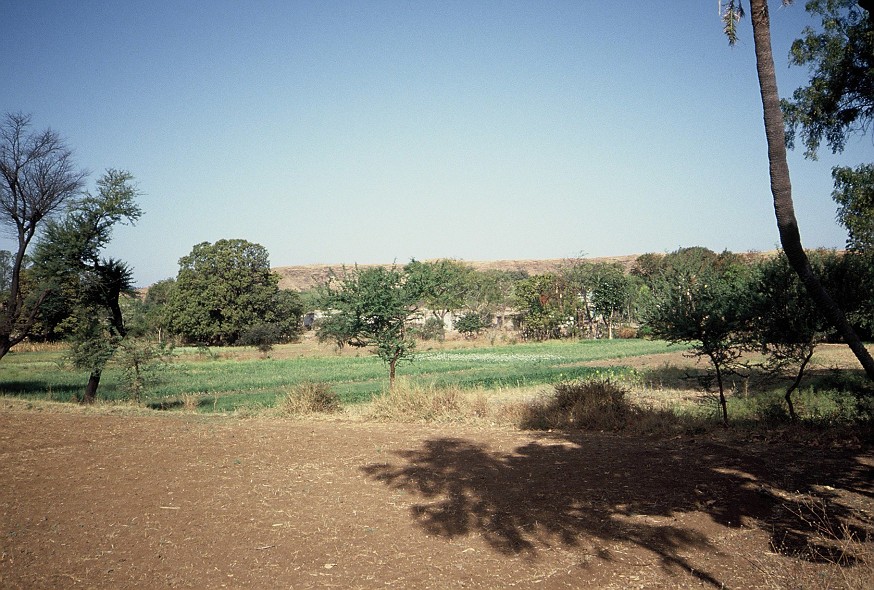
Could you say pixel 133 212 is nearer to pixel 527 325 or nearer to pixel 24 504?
pixel 24 504

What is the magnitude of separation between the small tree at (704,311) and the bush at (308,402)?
9255mm

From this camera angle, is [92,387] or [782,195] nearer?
[782,195]

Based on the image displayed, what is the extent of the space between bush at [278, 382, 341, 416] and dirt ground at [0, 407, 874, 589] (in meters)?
4.15

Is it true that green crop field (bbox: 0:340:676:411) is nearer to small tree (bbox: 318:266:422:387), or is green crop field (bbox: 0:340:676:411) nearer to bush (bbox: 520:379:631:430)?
small tree (bbox: 318:266:422:387)

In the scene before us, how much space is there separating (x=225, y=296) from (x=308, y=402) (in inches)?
1816

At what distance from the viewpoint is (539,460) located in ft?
31.9

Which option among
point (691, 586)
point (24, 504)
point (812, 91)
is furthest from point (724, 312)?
point (24, 504)

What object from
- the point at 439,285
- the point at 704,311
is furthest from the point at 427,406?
the point at 704,311

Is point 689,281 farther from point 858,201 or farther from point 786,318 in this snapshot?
point 858,201

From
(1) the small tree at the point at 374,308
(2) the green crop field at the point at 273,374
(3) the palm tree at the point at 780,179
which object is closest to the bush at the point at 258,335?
(2) the green crop field at the point at 273,374

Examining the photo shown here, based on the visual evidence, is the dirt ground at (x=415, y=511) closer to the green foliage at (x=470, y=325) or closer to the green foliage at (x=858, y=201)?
the green foliage at (x=858, y=201)

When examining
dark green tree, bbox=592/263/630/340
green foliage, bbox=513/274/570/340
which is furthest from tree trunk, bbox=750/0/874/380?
dark green tree, bbox=592/263/630/340

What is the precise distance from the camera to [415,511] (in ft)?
24.4

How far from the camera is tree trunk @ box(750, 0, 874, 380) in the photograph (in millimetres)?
7328
